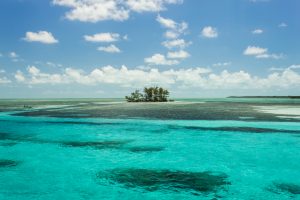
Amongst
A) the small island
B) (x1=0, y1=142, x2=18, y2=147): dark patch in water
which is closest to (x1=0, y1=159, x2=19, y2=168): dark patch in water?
(x1=0, y1=142, x2=18, y2=147): dark patch in water

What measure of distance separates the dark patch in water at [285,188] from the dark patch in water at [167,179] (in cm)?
165

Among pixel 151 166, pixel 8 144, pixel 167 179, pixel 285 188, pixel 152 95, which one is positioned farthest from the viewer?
pixel 152 95

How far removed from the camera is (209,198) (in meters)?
10.1

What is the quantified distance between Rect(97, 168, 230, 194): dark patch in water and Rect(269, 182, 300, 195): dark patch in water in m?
1.65

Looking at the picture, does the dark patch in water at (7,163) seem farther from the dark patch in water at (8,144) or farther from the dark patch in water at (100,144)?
the dark patch in water at (100,144)

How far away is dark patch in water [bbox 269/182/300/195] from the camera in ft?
35.5

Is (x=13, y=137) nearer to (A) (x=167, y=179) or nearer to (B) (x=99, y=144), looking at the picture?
(B) (x=99, y=144)

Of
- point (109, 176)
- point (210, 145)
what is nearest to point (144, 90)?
point (210, 145)

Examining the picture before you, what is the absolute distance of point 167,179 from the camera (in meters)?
12.1

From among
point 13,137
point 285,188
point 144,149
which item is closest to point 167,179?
point 285,188

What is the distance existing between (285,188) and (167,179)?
4.26m

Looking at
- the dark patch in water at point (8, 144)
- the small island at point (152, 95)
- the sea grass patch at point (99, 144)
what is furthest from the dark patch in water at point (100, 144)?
the small island at point (152, 95)

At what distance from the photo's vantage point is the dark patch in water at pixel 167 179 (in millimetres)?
11039

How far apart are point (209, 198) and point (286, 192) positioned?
286 centimetres
